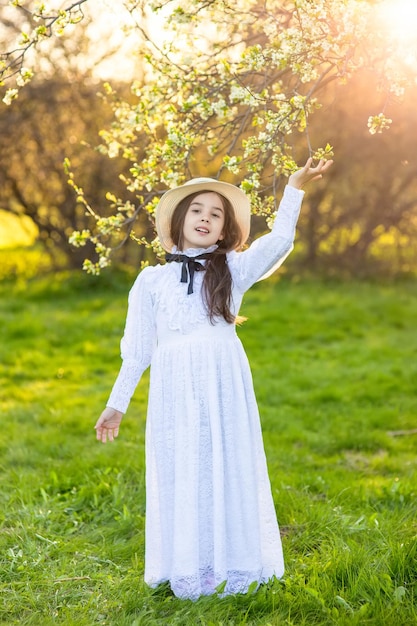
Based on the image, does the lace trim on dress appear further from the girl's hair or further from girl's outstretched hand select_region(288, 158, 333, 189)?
girl's outstretched hand select_region(288, 158, 333, 189)

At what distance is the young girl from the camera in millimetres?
3098

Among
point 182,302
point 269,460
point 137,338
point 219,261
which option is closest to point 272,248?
point 219,261

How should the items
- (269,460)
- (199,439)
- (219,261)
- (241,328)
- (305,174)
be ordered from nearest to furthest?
1. (305,174)
2. (199,439)
3. (219,261)
4. (269,460)
5. (241,328)

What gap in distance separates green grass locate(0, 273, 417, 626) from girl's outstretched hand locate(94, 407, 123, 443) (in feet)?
2.20

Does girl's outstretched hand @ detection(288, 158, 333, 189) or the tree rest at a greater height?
the tree

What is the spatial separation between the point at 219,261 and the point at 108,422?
804mm

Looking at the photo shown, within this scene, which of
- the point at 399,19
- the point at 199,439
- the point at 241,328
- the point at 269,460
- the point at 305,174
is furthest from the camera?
the point at 241,328

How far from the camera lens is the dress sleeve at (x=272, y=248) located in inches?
117

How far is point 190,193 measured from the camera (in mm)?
3256

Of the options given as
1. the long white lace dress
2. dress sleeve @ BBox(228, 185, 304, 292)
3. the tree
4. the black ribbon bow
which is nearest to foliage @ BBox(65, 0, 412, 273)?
the tree

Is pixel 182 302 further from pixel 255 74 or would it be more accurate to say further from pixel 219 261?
pixel 255 74

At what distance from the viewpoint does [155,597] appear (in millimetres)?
3184

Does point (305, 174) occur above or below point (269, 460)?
above

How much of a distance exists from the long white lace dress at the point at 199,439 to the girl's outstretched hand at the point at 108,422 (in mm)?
45
